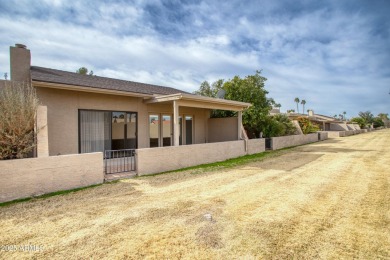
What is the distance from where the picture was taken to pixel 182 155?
10500mm

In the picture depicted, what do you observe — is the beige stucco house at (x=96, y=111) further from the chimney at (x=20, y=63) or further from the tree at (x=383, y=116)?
the tree at (x=383, y=116)

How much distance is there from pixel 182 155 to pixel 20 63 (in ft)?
29.1

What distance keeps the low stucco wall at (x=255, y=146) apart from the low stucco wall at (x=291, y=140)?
1.83m

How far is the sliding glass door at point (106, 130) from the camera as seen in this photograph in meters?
10.5

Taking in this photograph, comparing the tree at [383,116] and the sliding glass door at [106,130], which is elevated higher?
the tree at [383,116]

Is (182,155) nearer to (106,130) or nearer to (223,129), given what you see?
(106,130)

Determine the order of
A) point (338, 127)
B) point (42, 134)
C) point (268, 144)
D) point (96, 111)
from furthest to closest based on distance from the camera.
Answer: point (338, 127)
point (268, 144)
point (96, 111)
point (42, 134)

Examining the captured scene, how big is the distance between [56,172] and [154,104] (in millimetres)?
7521

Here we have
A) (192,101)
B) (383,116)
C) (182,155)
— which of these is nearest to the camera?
(182,155)

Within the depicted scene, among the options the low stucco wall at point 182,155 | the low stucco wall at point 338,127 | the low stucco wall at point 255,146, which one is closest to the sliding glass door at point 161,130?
the low stucco wall at point 182,155

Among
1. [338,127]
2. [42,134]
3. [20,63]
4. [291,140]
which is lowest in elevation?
[291,140]

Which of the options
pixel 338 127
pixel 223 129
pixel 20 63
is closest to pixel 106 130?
pixel 20 63

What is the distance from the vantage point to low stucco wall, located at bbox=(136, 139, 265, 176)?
8.90 metres

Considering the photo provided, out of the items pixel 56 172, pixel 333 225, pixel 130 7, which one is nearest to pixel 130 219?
pixel 56 172
